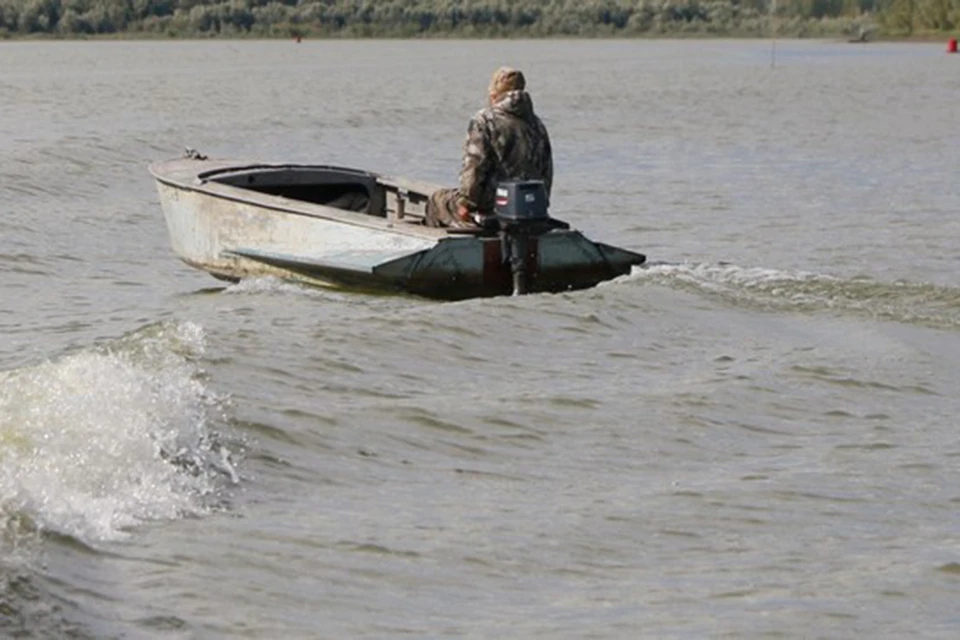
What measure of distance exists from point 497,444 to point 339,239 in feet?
16.0

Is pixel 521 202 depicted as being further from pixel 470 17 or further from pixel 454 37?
pixel 454 37

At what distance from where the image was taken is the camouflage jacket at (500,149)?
1454 cm

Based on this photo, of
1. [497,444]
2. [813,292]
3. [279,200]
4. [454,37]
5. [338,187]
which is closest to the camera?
[497,444]

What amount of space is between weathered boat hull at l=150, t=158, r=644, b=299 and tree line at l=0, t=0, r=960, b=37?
94.9 metres

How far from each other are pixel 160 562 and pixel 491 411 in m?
3.44

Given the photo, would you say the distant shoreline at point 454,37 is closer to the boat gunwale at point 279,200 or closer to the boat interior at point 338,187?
the boat interior at point 338,187

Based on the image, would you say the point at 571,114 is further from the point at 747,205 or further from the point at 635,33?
the point at 635,33

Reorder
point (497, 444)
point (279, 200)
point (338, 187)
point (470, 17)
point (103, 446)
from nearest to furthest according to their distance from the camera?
1. point (103, 446)
2. point (497, 444)
3. point (279, 200)
4. point (338, 187)
5. point (470, 17)

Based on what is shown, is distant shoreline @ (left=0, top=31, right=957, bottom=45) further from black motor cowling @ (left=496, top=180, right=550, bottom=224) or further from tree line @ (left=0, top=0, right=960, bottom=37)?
black motor cowling @ (left=496, top=180, right=550, bottom=224)

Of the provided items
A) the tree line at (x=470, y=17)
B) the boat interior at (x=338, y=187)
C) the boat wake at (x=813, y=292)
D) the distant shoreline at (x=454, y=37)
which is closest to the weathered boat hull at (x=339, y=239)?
the boat interior at (x=338, y=187)

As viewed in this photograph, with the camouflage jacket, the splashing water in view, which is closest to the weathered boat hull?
the camouflage jacket

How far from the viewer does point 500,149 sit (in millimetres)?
14586

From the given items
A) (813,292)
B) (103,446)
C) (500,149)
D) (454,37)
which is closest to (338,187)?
(500,149)

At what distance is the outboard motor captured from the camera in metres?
14.1
